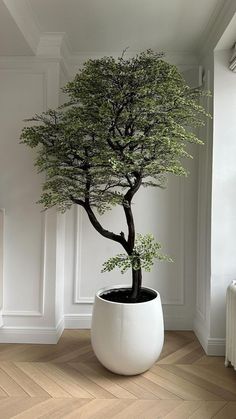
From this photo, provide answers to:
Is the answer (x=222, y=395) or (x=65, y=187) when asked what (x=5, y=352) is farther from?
(x=222, y=395)

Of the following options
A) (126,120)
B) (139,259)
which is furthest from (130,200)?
(126,120)

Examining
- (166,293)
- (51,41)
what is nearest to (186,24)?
(51,41)

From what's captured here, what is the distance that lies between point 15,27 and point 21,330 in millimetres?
2185

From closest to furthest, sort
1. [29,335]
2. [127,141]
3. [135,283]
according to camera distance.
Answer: [127,141], [135,283], [29,335]

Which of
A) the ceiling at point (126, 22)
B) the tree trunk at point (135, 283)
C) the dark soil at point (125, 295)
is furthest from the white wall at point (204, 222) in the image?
the tree trunk at point (135, 283)

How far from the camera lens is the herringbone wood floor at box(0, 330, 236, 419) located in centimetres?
162

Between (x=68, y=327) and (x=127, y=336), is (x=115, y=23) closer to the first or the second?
(x=127, y=336)

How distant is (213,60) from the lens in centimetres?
226

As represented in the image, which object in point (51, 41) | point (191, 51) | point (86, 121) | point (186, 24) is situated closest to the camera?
point (86, 121)

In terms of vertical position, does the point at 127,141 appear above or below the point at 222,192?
above

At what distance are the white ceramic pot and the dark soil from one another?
0.13 meters

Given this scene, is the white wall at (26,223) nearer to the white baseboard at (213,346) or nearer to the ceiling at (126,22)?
the ceiling at (126,22)

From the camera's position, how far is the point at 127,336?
6.10 feet

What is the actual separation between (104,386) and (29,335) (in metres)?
0.84
